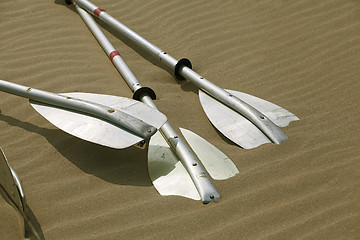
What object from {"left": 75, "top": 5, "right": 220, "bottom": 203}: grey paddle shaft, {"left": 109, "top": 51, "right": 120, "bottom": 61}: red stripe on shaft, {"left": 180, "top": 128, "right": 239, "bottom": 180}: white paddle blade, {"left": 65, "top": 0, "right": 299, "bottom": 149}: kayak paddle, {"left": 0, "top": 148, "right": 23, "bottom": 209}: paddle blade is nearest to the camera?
{"left": 0, "top": 148, "right": 23, "bottom": 209}: paddle blade

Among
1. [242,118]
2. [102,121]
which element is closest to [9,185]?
[102,121]

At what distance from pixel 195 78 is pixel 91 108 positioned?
97 cm

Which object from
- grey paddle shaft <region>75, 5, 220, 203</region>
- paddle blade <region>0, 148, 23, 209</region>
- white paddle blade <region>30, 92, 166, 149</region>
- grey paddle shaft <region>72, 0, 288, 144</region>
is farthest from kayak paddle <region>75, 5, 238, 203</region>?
paddle blade <region>0, 148, 23, 209</region>

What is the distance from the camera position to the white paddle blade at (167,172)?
2.70 metres

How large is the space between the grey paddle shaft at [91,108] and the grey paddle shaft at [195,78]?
74cm

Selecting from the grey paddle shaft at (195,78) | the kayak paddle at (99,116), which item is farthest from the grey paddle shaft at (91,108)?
the grey paddle shaft at (195,78)

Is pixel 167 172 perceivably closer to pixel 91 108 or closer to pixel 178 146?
pixel 178 146

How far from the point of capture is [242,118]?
3.25 meters

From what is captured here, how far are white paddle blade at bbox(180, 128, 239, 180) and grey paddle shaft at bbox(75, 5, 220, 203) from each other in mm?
72

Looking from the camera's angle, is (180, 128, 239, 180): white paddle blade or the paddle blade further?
(180, 128, 239, 180): white paddle blade

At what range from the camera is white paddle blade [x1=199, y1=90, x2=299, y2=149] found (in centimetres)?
306

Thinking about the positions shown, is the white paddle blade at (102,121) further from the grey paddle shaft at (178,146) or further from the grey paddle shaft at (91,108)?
the grey paddle shaft at (178,146)

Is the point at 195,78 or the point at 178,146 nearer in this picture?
the point at 178,146

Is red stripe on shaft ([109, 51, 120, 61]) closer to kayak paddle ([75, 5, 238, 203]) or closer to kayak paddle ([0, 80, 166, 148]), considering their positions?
kayak paddle ([0, 80, 166, 148])
